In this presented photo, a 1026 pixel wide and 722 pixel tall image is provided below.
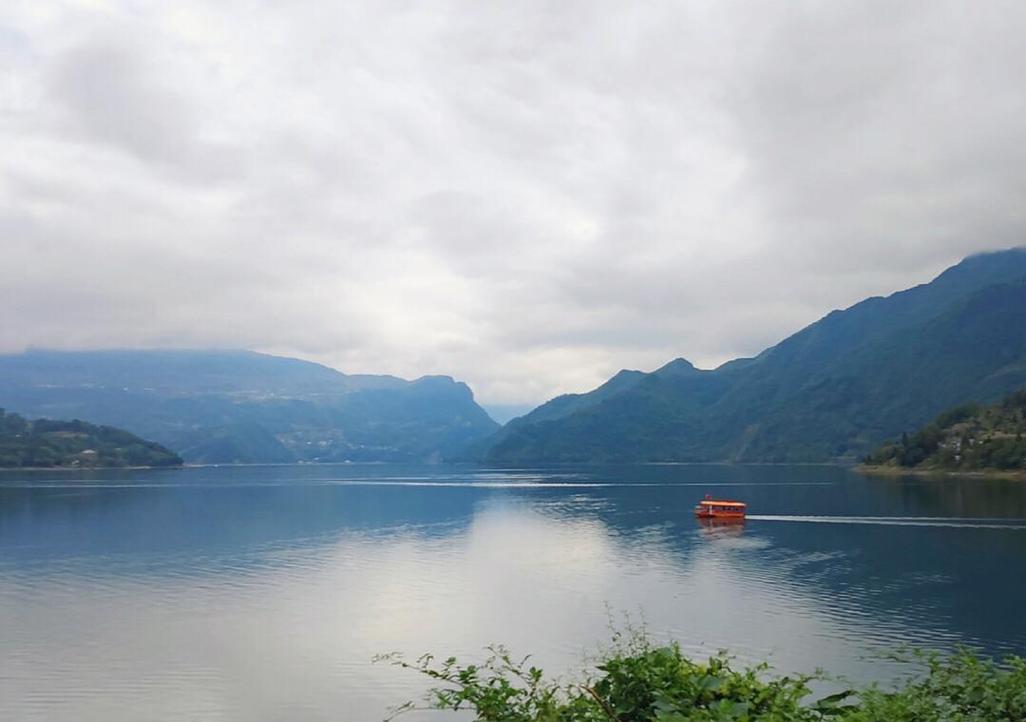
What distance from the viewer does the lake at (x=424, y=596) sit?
38.1 m

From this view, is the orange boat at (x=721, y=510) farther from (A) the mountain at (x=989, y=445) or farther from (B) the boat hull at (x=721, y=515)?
(A) the mountain at (x=989, y=445)

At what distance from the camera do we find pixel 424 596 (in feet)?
193

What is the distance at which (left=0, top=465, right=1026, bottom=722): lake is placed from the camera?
38.1 m

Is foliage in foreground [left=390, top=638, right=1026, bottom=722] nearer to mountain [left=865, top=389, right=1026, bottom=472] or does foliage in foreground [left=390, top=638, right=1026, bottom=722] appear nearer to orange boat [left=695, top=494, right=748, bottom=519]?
orange boat [left=695, top=494, right=748, bottom=519]

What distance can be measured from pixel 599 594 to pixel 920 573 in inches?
1157

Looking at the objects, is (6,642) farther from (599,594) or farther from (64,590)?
(599,594)

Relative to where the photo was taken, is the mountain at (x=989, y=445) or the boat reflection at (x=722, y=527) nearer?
the boat reflection at (x=722, y=527)

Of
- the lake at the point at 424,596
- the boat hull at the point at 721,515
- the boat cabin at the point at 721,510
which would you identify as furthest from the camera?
the boat cabin at the point at 721,510

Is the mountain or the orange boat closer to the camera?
the orange boat

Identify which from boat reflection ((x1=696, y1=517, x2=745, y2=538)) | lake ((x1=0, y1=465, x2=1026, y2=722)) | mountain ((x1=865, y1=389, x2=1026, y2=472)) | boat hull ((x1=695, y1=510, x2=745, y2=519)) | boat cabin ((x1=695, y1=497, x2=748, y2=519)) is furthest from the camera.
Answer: mountain ((x1=865, y1=389, x2=1026, y2=472))

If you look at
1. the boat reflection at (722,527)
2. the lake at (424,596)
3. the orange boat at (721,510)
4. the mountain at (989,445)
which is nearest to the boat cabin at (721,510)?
the orange boat at (721,510)

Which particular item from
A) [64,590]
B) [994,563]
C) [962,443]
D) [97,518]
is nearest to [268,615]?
[64,590]

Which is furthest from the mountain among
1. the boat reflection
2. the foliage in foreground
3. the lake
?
the foliage in foreground

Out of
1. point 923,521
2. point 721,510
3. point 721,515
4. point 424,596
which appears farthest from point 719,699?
point 721,510
